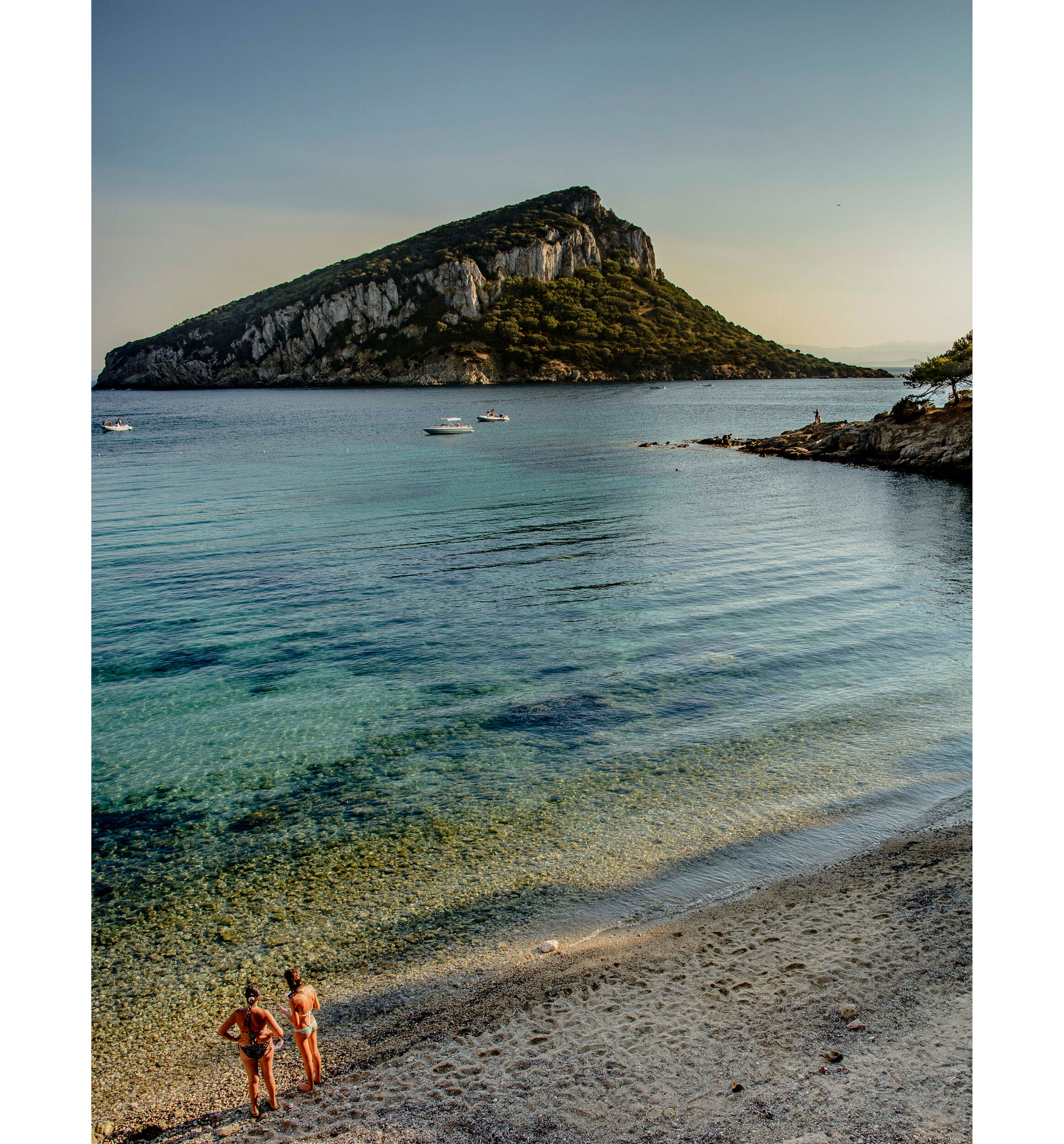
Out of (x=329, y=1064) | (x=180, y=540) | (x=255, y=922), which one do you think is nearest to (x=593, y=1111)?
(x=329, y=1064)

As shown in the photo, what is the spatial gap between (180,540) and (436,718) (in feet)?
78.0

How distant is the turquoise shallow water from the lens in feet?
36.8

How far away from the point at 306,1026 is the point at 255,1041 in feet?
1.68

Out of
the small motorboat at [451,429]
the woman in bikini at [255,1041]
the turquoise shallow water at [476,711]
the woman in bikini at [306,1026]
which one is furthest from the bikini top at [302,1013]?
the small motorboat at [451,429]

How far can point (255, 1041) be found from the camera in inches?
296

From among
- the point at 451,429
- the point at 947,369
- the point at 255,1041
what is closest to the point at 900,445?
the point at 947,369

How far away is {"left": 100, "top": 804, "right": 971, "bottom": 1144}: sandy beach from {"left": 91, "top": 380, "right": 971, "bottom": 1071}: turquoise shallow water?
131 cm

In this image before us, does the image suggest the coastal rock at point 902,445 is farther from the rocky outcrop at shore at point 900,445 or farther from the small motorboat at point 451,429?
the small motorboat at point 451,429

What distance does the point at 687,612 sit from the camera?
24.1m

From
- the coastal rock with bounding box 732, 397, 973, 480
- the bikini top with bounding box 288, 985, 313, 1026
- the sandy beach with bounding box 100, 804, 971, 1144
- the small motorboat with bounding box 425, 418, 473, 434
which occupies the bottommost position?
the sandy beach with bounding box 100, 804, 971, 1144

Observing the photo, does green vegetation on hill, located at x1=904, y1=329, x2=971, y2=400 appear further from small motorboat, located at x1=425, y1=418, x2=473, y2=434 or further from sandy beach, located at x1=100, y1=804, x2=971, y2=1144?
sandy beach, located at x1=100, y1=804, x2=971, y2=1144

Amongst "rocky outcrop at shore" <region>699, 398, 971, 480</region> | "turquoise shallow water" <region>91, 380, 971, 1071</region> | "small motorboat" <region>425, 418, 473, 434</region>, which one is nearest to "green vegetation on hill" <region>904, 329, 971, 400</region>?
"rocky outcrop at shore" <region>699, 398, 971, 480</region>

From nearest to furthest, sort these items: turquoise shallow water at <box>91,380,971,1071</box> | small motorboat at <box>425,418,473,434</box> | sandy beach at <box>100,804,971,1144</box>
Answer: sandy beach at <box>100,804,971,1144</box> → turquoise shallow water at <box>91,380,971,1071</box> → small motorboat at <box>425,418,473,434</box>

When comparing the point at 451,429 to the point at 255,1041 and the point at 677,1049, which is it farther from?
the point at 677,1049
